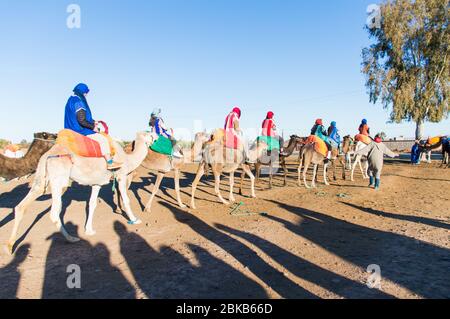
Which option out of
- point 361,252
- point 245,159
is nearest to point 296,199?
point 245,159

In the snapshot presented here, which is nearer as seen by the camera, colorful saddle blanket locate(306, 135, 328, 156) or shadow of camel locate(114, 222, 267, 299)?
shadow of camel locate(114, 222, 267, 299)

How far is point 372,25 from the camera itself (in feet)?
93.7

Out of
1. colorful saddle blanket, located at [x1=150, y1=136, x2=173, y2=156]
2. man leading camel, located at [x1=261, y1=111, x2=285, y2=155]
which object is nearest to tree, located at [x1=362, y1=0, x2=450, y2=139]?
man leading camel, located at [x1=261, y1=111, x2=285, y2=155]

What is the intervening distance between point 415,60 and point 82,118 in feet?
103

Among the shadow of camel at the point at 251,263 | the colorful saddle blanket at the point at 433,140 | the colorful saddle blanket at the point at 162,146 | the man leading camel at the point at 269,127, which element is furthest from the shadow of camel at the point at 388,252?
the colorful saddle blanket at the point at 433,140

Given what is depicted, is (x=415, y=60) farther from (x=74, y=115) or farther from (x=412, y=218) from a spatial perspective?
(x=74, y=115)

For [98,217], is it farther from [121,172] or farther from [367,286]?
[367,286]

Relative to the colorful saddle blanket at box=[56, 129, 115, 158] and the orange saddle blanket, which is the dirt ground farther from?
the orange saddle blanket

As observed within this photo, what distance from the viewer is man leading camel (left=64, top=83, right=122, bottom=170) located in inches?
246

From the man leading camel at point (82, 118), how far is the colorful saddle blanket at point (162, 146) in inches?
99.9

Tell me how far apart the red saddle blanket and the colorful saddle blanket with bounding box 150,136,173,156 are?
2844 millimetres

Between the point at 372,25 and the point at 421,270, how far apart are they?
30.2 meters

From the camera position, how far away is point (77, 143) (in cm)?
610

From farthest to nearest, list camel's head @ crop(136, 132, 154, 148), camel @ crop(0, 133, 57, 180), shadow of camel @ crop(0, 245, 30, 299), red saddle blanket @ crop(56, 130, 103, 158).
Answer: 1. camel's head @ crop(136, 132, 154, 148)
2. camel @ crop(0, 133, 57, 180)
3. red saddle blanket @ crop(56, 130, 103, 158)
4. shadow of camel @ crop(0, 245, 30, 299)
